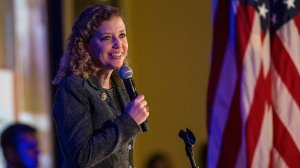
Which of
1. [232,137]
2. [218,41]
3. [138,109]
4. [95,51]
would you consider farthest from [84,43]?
[232,137]

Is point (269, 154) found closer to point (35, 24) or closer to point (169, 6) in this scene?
point (35, 24)

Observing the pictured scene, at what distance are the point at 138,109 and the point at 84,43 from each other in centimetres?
36

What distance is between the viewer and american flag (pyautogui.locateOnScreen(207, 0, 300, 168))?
3537 millimetres

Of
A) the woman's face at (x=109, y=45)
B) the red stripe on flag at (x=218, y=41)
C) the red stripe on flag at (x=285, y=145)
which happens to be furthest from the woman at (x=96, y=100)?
the red stripe on flag at (x=285, y=145)

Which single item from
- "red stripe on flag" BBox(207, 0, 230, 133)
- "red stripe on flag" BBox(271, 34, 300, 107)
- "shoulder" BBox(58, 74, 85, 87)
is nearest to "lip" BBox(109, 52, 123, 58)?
"shoulder" BBox(58, 74, 85, 87)

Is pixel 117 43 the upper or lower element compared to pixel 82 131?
upper

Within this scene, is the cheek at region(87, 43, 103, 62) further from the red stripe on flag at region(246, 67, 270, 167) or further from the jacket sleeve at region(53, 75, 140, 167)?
the red stripe on flag at region(246, 67, 270, 167)

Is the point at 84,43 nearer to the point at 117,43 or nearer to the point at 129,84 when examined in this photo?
the point at 117,43

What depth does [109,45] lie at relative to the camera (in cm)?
289

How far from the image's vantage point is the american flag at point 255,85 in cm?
354

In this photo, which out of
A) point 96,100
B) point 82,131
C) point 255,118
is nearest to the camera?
point 82,131

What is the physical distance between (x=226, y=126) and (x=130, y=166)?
772mm

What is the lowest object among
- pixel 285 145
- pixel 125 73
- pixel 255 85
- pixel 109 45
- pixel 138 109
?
pixel 285 145

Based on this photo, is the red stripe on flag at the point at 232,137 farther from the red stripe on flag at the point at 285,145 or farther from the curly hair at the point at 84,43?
the curly hair at the point at 84,43
